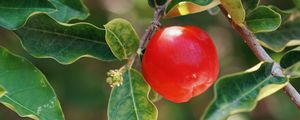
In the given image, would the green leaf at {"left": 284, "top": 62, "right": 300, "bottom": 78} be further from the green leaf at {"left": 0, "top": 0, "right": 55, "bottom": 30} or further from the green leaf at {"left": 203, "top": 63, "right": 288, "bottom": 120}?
the green leaf at {"left": 0, "top": 0, "right": 55, "bottom": 30}

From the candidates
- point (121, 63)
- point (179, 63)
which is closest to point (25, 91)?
point (179, 63)

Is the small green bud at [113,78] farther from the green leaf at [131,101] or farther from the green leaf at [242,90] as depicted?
the green leaf at [242,90]

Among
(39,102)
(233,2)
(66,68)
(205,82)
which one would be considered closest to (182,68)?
(205,82)

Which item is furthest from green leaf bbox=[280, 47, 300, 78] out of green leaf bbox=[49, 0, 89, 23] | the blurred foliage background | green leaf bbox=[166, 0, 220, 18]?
the blurred foliage background

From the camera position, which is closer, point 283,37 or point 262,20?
point 262,20

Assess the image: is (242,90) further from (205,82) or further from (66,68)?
(66,68)

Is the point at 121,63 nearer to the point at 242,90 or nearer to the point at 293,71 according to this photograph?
the point at 293,71
